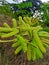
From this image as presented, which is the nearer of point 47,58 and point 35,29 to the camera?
point 35,29

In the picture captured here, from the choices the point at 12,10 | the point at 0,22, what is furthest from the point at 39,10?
the point at 0,22

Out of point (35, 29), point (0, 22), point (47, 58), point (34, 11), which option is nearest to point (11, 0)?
point (34, 11)

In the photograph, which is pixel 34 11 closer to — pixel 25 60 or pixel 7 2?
pixel 7 2

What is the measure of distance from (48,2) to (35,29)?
6.58 feet

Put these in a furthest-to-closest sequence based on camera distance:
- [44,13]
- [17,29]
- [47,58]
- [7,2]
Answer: [44,13] → [7,2] → [47,58] → [17,29]

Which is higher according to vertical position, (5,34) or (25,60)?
(5,34)

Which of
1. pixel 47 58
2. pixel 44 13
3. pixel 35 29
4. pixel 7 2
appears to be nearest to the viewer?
pixel 35 29

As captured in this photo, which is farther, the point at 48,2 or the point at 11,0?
the point at 48,2

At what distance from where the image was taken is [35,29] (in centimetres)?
161

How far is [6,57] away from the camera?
5.99 feet

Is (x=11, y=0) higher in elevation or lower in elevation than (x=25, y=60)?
higher

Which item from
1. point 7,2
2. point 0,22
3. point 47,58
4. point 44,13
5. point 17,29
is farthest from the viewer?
point 44,13

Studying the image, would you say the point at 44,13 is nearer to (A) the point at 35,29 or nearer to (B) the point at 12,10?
(B) the point at 12,10

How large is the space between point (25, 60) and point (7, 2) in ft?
5.06
